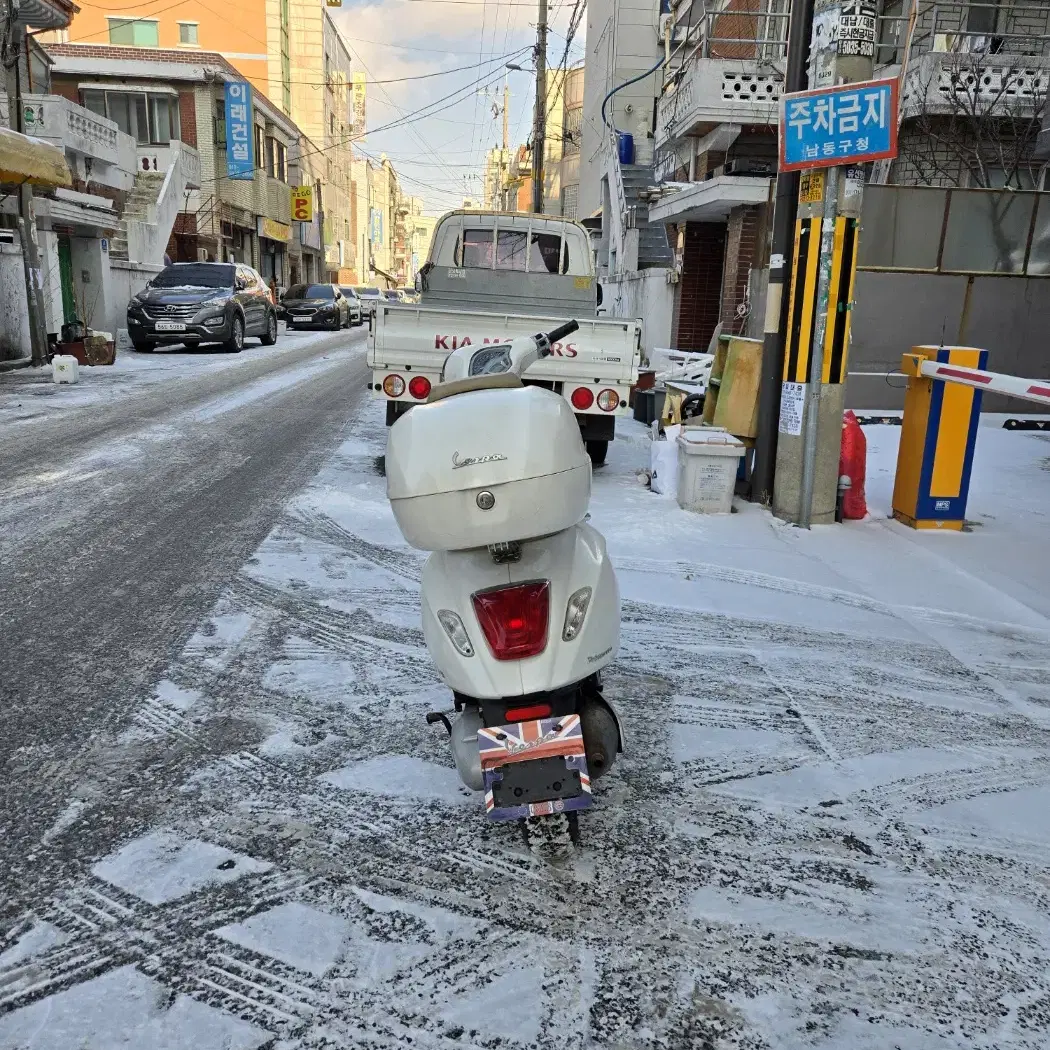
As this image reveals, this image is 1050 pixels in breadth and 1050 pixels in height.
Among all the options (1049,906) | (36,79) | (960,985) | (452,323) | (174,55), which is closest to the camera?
(960,985)

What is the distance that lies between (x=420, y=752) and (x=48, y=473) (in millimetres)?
5672

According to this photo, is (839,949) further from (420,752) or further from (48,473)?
(48,473)

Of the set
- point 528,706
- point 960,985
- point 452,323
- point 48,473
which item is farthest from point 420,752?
point 48,473

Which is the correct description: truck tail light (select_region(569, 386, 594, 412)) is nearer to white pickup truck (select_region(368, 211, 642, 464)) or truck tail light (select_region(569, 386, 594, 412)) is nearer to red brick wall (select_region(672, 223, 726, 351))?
white pickup truck (select_region(368, 211, 642, 464))

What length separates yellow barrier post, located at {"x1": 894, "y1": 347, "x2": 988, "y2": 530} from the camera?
6.16 m

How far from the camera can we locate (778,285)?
650 cm

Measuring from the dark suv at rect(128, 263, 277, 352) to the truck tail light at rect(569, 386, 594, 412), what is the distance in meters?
13.7

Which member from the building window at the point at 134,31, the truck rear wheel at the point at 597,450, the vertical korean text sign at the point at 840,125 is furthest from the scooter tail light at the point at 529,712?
the building window at the point at 134,31

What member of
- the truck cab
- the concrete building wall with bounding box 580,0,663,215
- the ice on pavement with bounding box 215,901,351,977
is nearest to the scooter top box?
the ice on pavement with bounding box 215,901,351,977

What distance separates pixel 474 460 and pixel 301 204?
172 feet

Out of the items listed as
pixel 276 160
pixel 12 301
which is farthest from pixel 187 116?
pixel 12 301

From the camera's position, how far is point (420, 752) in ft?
10.4

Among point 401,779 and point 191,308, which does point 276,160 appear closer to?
point 191,308

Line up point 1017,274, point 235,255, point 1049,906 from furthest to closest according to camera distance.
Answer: point 235,255 → point 1017,274 → point 1049,906
